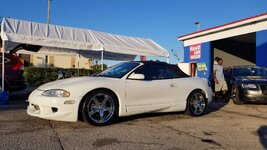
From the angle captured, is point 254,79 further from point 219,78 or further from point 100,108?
point 100,108

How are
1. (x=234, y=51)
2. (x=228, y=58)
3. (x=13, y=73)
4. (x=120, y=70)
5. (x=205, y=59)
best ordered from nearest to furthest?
1. (x=120, y=70)
2. (x=13, y=73)
3. (x=205, y=59)
4. (x=228, y=58)
5. (x=234, y=51)

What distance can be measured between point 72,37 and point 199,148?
27.2ft

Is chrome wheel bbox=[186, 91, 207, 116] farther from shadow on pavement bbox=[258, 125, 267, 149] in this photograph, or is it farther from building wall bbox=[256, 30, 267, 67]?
building wall bbox=[256, 30, 267, 67]

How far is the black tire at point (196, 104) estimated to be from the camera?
7227 mm

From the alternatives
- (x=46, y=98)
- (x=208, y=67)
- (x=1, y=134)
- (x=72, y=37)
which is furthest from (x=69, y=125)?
(x=208, y=67)

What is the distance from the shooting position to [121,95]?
600cm

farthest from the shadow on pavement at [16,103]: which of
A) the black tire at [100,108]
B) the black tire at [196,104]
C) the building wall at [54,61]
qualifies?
the building wall at [54,61]

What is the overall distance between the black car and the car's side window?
3649 mm

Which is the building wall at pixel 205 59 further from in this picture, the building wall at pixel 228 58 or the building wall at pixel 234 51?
the building wall at pixel 228 58

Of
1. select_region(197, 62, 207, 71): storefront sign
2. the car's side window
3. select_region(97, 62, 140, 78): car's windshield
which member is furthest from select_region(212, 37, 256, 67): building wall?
select_region(97, 62, 140, 78): car's windshield

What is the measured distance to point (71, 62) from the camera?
45125 millimetres

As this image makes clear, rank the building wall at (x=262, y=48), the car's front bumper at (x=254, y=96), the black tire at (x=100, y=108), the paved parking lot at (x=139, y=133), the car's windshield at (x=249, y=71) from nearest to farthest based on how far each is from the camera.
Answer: the paved parking lot at (x=139, y=133) < the black tire at (x=100, y=108) < the car's front bumper at (x=254, y=96) < the car's windshield at (x=249, y=71) < the building wall at (x=262, y=48)

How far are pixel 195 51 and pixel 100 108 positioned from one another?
55.3ft

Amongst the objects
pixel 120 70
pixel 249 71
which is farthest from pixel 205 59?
pixel 120 70
